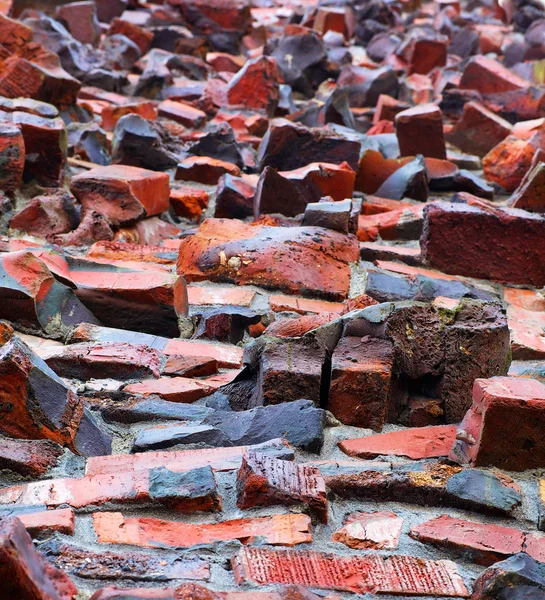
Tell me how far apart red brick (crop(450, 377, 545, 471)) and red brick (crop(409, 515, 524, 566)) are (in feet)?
0.59

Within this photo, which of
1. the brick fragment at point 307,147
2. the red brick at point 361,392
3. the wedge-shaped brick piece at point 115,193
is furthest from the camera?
the brick fragment at point 307,147

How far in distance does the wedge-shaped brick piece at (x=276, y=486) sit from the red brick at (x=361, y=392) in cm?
34

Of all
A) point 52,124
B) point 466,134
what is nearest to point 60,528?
point 52,124

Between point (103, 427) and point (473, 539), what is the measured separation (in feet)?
2.49

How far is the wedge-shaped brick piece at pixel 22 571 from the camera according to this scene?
99 centimetres

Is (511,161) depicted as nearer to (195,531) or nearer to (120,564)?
(195,531)

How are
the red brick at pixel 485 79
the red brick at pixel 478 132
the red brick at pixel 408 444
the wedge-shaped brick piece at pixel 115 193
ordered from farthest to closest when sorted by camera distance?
the red brick at pixel 485 79 < the red brick at pixel 478 132 < the wedge-shaped brick piece at pixel 115 193 < the red brick at pixel 408 444

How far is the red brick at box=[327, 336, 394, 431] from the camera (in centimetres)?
181

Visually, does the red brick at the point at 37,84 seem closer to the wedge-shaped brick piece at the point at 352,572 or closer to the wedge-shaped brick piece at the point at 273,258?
the wedge-shaped brick piece at the point at 273,258

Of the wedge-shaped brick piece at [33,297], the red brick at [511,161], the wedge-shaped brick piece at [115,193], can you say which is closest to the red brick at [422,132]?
the red brick at [511,161]

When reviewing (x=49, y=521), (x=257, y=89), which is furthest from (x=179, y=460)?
(x=257, y=89)

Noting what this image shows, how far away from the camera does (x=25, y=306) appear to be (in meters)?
2.19

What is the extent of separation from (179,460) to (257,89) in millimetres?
3975

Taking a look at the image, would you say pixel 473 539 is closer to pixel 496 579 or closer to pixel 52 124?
pixel 496 579
